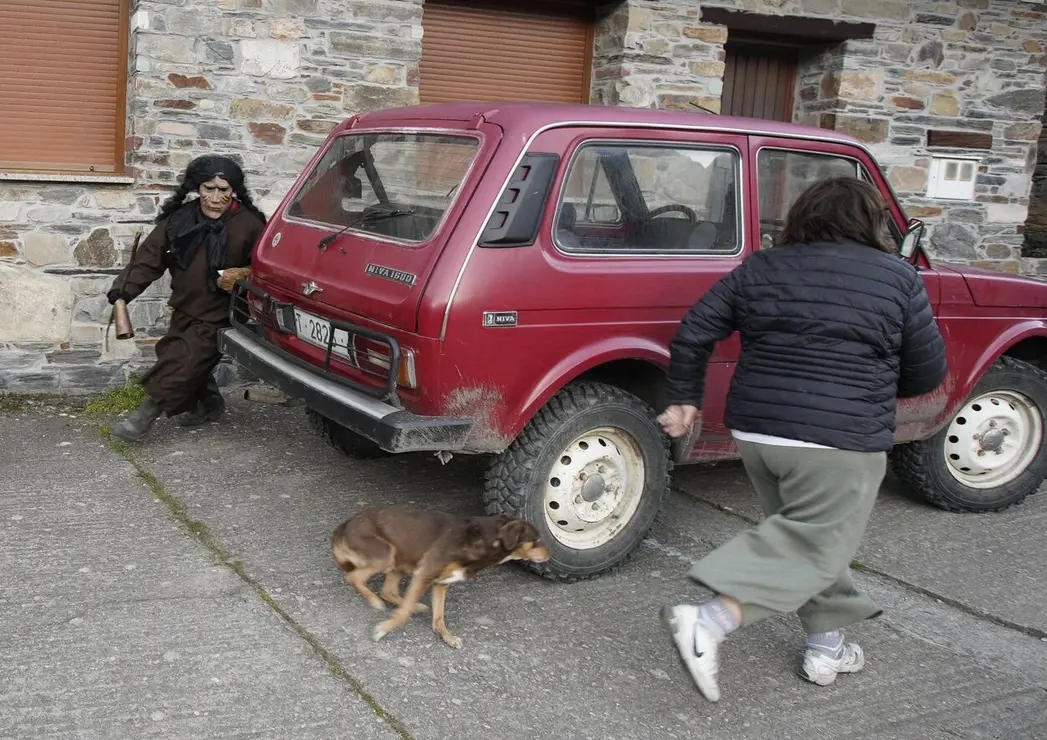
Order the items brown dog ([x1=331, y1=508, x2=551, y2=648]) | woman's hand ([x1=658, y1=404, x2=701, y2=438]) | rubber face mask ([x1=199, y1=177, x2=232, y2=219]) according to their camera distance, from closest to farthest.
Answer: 1. woman's hand ([x1=658, y1=404, x2=701, y2=438])
2. brown dog ([x1=331, y1=508, x2=551, y2=648])
3. rubber face mask ([x1=199, y1=177, x2=232, y2=219])

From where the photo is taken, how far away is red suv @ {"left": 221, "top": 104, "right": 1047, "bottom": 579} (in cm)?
447

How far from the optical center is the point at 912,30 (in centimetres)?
970

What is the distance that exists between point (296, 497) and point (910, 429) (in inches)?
118

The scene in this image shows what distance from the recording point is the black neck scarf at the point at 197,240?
6266 mm

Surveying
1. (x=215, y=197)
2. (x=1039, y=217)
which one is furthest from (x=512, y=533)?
(x=1039, y=217)

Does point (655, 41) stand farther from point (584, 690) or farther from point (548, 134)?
point (584, 690)

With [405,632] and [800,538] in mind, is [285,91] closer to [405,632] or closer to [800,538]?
[405,632]

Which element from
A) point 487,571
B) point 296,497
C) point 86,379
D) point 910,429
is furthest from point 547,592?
point 86,379

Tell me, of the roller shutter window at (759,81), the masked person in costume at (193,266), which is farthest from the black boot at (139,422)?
the roller shutter window at (759,81)

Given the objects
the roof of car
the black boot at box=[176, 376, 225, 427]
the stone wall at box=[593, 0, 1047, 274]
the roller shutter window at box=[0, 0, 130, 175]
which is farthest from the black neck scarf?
the stone wall at box=[593, 0, 1047, 274]

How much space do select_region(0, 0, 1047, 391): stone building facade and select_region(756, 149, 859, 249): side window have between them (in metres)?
2.96

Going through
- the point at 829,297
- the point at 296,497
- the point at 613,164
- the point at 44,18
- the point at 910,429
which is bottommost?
the point at 296,497

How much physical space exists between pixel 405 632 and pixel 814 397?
171cm

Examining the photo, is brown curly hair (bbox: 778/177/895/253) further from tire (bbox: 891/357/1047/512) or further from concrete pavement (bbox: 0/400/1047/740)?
tire (bbox: 891/357/1047/512)
